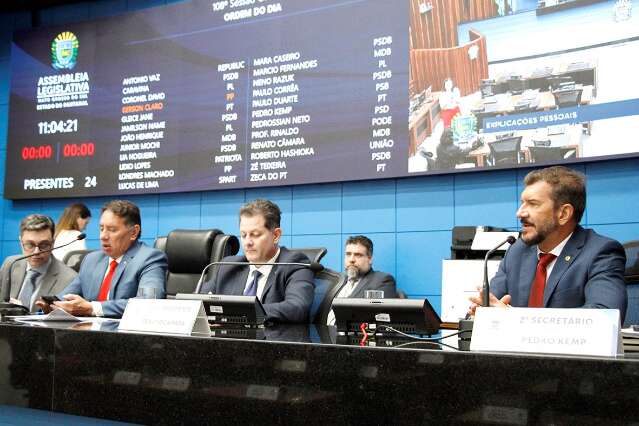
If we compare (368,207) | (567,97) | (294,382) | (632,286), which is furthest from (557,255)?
(368,207)

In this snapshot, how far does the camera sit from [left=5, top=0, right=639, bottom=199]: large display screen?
3.68 meters

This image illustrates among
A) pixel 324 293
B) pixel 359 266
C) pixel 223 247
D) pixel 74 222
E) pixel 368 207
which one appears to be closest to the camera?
pixel 324 293

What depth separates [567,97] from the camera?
366 centimetres

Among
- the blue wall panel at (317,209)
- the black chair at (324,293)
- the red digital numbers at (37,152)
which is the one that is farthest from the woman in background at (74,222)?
the black chair at (324,293)

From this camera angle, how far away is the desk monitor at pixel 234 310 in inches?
79.2

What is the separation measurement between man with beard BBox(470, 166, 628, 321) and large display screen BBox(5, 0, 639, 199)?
4.99 feet

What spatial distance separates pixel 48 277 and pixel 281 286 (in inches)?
49.1

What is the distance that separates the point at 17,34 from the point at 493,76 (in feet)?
13.0

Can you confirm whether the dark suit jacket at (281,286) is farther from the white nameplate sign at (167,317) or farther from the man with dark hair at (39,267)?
the man with dark hair at (39,267)

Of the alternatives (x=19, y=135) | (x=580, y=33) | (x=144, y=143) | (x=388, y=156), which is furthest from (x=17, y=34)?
(x=580, y=33)

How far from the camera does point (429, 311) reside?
5.80ft

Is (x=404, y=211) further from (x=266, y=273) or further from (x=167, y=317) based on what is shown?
(x=167, y=317)

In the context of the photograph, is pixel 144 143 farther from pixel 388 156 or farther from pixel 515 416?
pixel 515 416

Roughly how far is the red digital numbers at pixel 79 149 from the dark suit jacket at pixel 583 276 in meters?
3.91
